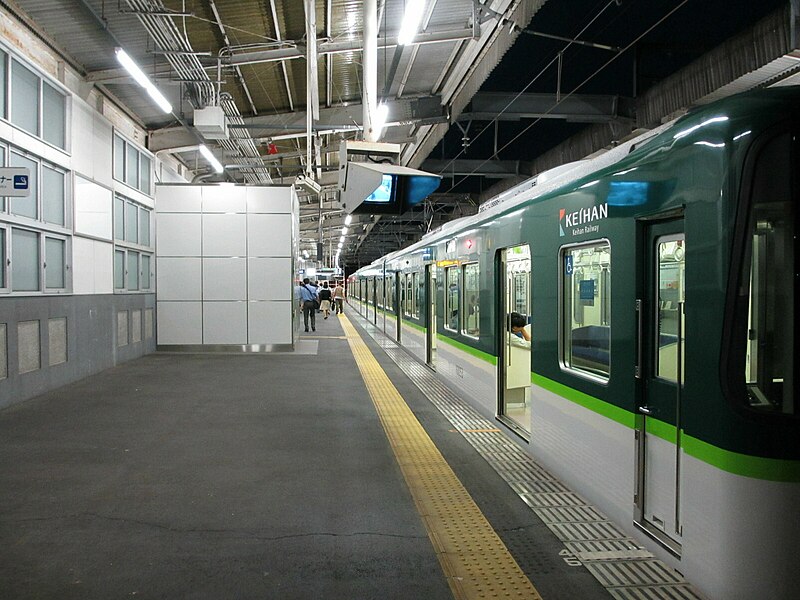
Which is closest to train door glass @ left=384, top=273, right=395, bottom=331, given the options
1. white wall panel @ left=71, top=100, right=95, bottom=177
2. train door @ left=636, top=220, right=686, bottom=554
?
white wall panel @ left=71, top=100, right=95, bottom=177

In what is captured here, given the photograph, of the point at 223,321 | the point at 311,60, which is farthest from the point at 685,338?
the point at 223,321

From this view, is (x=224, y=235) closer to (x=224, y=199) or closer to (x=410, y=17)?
(x=224, y=199)

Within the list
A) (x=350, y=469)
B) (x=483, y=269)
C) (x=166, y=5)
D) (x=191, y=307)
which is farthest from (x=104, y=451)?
(x=191, y=307)

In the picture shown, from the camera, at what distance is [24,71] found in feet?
24.5

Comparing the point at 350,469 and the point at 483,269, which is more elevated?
the point at 483,269

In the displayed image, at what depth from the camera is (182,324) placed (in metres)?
12.7

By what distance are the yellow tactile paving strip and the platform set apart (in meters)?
0.01

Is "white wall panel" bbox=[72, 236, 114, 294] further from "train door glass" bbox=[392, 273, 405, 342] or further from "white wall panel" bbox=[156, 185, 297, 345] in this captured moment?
"train door glass" bbox=[392, 273, 405, 342]

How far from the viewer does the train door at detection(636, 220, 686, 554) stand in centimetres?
288

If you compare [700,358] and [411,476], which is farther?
[411,476]

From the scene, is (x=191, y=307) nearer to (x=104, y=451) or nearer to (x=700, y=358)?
(x=104, y=451)

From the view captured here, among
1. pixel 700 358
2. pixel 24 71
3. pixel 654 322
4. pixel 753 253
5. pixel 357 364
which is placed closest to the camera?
pixel 753 253

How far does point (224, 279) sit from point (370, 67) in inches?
287

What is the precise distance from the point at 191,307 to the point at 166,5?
6.28m
